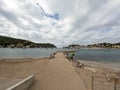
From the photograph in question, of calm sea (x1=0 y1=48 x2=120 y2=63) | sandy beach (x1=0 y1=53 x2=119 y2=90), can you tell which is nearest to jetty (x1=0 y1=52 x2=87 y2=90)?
sandy beach (x1=0 y1=53 x2=119 y2=90)

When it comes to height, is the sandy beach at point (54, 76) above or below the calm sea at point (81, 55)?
below

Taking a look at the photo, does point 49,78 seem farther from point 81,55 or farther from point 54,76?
point 81,55

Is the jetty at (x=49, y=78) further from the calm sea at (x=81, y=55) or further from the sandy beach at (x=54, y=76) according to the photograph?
the calm sea at (x=81, y=55)

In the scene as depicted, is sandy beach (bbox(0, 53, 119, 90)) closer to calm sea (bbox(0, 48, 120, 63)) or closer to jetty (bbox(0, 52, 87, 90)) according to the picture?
jetty (bbox(0, 52, 87, 90))

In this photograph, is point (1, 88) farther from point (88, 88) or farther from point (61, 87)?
point (88, 88)

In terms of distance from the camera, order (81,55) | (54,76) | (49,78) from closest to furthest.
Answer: (49,78)
(54,76)
(81,55)

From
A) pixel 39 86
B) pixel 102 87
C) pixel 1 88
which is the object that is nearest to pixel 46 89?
pixel 39 86

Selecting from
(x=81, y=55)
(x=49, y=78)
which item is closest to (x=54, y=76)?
(x=49, y=78)

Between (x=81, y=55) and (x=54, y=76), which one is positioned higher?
(x=81, y=55)

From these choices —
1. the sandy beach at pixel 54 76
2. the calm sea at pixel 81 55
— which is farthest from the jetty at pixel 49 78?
the calm sea at pixel 81 55

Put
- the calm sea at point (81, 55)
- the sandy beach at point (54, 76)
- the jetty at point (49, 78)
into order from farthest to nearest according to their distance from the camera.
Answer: the calm sea at point (81, 55) → the sandy beach at point (54, 76) → the jetty at point (49, 78)

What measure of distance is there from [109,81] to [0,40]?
531 ft

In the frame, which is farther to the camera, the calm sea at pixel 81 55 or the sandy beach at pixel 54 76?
the calm sea at pixel 81 55

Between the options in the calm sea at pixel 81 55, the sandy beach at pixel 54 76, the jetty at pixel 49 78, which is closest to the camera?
the jetty at pixel 49 78
